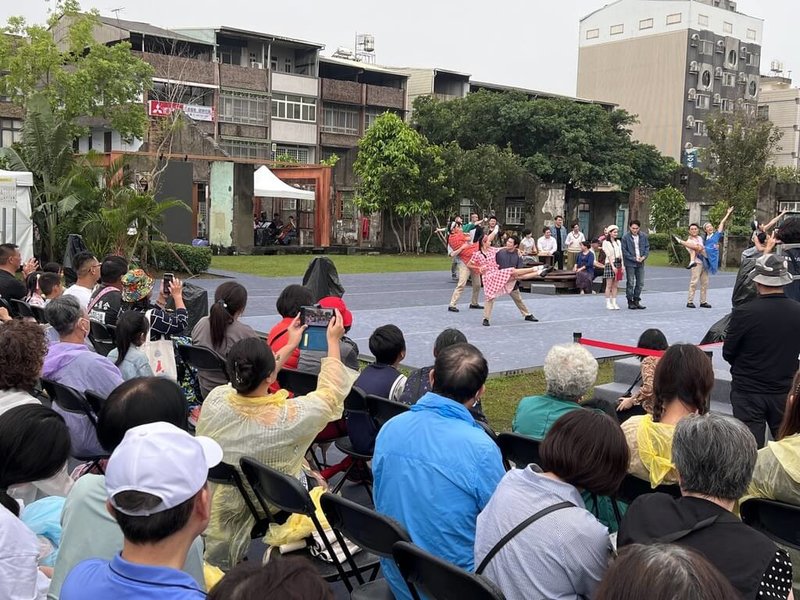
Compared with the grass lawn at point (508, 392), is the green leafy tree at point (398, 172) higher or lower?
higher

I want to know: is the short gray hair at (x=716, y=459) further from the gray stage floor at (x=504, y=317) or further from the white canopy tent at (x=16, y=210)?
the white canopy tent at (x=16, y=210)

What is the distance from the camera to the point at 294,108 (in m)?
47.0

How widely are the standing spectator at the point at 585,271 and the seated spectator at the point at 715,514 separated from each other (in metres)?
16.6

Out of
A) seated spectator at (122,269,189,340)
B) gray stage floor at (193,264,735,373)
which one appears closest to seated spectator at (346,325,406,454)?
seated spectator at (122,269,189,340)

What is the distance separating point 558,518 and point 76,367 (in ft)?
11.8

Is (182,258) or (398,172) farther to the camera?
(398,172)

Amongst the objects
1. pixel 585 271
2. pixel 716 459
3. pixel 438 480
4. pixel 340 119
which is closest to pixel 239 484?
pixel 438 480

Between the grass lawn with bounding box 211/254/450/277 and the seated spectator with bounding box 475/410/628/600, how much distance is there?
2010 cm

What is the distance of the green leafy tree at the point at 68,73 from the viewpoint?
25.8 m

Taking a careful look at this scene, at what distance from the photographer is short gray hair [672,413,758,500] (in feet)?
8.61

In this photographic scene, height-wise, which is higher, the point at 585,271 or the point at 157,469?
the point at 157,469

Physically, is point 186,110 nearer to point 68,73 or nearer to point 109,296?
point 68,73

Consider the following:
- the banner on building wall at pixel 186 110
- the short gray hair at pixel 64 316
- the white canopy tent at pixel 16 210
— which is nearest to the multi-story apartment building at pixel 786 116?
the banner on building wall at pixel 186 110

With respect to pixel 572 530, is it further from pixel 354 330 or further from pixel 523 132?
pixel 523 132
